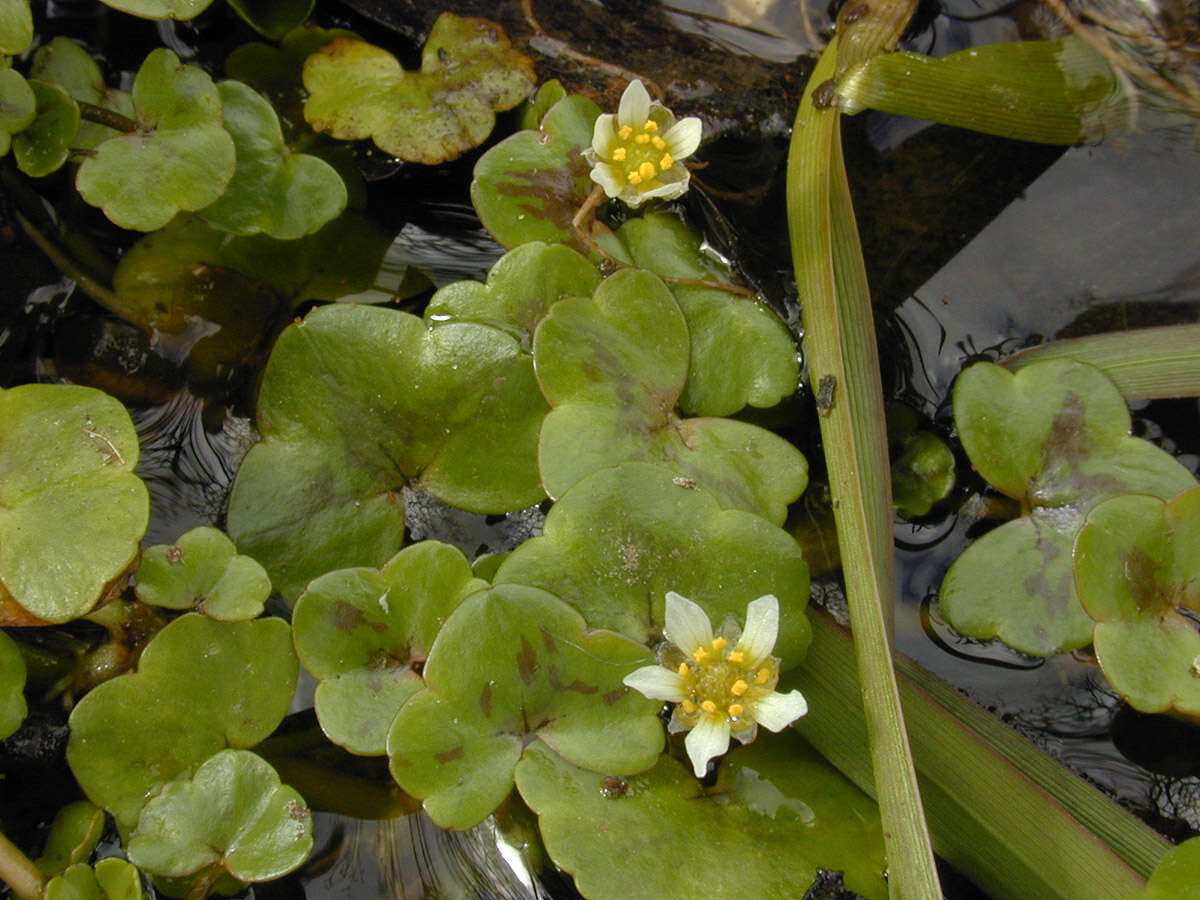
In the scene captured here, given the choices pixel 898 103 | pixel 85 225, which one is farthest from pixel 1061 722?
pixel 85 225

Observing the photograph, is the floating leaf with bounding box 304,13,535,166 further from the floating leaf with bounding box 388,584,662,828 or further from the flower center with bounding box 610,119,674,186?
the floating leaf with bounding box 388,584,662,828

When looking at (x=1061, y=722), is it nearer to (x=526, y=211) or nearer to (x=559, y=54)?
(x=526, y=211)

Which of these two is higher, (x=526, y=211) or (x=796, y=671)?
(x=526, y=211)

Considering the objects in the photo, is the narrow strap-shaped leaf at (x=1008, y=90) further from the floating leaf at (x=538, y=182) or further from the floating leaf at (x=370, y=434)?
the floating leaf at (x=370, y=434)

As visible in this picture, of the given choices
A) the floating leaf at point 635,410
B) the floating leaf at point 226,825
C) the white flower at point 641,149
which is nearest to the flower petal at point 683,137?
the white flower at point 641,149

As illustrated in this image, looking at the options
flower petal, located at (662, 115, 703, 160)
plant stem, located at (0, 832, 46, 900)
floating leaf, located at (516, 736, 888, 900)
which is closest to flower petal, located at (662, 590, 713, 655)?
floating leaf, located at (516, 736, 888, 900)

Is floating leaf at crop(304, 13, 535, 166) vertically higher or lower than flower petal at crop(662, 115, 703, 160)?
lower
